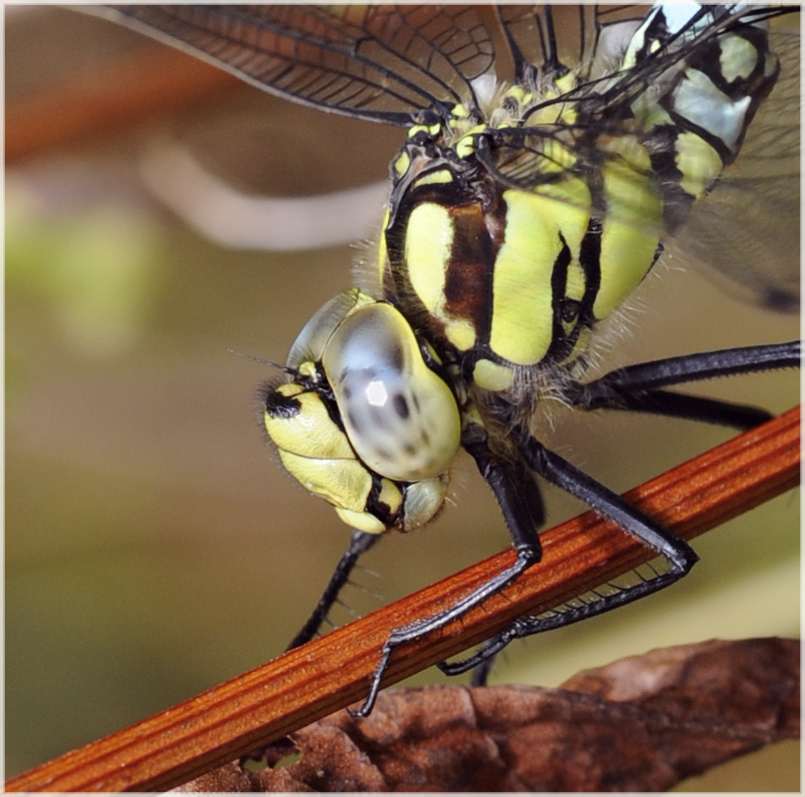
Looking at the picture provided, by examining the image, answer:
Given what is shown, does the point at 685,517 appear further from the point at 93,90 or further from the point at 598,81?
the point at 93,90

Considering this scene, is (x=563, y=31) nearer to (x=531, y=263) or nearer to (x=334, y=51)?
(x=334, y=51)

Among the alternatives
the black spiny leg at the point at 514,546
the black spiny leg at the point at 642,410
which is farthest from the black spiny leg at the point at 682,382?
the black spiny leg at the point at 514,546

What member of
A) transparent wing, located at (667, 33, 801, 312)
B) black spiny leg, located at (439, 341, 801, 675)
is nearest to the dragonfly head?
black spiny leg, located at (439, 341, 801, 675)

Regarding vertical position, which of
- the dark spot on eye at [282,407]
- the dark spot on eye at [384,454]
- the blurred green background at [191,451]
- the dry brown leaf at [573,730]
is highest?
the blurred green background at [191,451]

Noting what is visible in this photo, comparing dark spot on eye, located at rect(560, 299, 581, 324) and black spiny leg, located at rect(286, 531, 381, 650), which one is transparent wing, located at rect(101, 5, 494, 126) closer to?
dark spot on eye, located at rect(560, 299, 581, 324)

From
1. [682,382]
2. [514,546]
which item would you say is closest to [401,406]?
[514,546]

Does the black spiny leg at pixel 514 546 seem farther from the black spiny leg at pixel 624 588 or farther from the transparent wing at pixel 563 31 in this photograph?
the transparent wing at pixel 563 31

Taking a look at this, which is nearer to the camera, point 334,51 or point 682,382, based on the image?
point 682,382
